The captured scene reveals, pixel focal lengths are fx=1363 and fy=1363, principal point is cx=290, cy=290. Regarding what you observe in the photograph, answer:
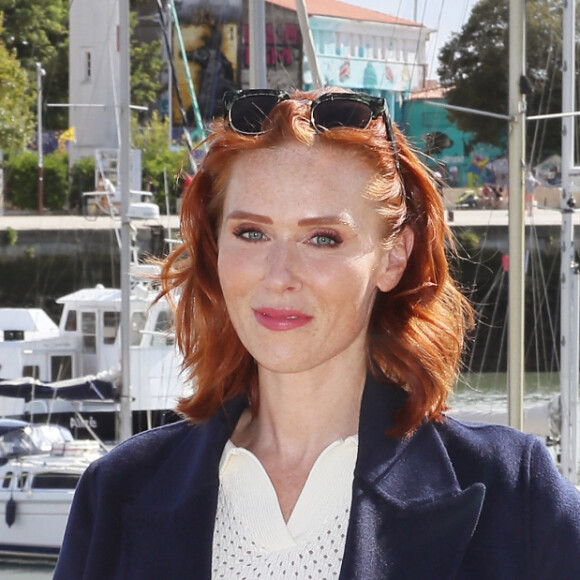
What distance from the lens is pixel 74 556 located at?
196cm

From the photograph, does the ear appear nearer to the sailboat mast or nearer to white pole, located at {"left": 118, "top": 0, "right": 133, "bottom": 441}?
the sailboat mast

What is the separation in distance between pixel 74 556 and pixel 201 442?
0.24m

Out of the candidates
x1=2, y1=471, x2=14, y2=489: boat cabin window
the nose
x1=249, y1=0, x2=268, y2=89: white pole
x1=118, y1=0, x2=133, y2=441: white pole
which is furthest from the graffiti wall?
the nose

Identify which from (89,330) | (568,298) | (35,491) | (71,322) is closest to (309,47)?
(568,298)

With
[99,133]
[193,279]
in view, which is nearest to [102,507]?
[193,279]

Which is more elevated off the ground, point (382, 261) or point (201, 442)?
point (382, 261)

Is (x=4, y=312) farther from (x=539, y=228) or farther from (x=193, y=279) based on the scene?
(x=193, y=279)

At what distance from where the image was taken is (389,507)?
181cm

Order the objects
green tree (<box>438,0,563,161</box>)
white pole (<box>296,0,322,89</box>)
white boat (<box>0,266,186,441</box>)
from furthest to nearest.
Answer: green tree (<box>438,0,563,161</box>), white boat (<box>0,266,186,441</box>), white pole (<box>296,0,322,89</box>)

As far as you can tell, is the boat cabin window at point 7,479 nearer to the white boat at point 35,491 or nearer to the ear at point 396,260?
the white boat at point 35,491

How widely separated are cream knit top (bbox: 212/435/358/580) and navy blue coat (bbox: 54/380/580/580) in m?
0.04

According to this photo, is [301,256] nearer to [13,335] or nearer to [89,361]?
[89,361]

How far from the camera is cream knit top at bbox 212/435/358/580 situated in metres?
1.86

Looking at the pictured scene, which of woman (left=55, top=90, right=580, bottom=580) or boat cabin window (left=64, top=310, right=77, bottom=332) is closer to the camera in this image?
woman (left=55, top=90, right=580, bottom=580)
